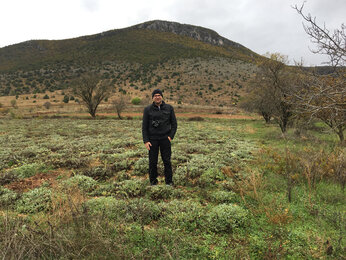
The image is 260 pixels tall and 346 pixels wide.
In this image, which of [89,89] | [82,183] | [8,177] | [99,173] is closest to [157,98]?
[82,183]

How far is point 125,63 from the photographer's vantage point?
231 feet

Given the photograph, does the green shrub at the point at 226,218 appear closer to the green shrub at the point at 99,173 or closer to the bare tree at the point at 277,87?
the green shrub at the point at 99,173

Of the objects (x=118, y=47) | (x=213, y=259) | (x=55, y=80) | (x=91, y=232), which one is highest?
(x=118, y=47)

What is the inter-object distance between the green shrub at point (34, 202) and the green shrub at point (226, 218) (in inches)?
136

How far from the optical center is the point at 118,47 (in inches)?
3150

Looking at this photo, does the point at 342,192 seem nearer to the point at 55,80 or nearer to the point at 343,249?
the point at 343,249

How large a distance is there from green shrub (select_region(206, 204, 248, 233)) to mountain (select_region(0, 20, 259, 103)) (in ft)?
153

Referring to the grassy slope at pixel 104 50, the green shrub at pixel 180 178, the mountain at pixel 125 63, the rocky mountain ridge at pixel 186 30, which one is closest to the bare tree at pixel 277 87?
the green shrub at pixel 180 178

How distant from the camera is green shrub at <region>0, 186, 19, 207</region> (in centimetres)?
461

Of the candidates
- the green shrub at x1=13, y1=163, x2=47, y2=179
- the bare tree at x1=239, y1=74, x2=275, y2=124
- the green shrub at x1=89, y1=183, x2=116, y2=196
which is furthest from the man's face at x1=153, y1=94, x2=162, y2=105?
the bare tree at x1=239, y1=74, x2=275, y2=124

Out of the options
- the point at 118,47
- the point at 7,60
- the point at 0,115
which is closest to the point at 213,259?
the point at 0,115

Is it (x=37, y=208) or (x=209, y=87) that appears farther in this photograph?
(x=209, y=87)

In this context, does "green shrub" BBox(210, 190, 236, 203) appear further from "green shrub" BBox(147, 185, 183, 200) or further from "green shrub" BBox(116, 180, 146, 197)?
"green shrub" BBox(116, 180, 146, 197)

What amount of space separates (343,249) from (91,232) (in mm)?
3832
